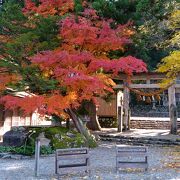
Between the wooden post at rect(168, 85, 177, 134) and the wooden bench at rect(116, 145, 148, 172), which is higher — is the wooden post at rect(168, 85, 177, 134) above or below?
above

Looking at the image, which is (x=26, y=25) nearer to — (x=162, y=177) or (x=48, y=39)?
(x=48, y=39)

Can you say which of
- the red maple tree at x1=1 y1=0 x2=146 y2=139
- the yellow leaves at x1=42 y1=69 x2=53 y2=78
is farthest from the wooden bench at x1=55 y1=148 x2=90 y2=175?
the yellow leaves at x1=42 y1=69 x2=53 y2=78

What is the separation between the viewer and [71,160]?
8023 mm

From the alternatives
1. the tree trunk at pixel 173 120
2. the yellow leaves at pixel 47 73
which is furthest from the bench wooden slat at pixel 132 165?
the tree trunk at pixel 173 120

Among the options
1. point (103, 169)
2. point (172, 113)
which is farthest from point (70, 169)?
point (172, 113)

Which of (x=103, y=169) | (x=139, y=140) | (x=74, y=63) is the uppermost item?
(x=74, y=63)

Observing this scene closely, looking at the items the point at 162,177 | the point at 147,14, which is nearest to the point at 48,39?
the point at 147,14

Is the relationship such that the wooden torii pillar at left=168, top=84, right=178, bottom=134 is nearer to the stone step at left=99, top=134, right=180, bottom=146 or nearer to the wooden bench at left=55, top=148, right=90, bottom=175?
the stone step at left=99, top=134, right=180, bottom=146

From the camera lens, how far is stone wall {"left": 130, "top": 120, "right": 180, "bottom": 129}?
2121 centimetres

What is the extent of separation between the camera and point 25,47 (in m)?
11.3

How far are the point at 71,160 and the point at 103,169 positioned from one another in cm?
133

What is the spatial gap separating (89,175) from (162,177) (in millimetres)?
1905

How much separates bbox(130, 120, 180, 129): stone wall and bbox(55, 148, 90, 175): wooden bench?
45.9ft

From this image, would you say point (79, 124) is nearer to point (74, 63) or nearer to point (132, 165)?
point (74, 63)
